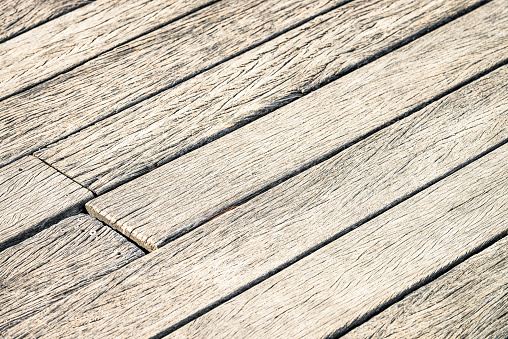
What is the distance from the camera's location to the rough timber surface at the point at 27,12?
1.69 metres

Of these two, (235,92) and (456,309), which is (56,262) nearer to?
(235,92)

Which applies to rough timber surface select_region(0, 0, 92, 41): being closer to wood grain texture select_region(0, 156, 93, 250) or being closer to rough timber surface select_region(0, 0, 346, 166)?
rough timber surface select_region(0, 0, 346, 166)

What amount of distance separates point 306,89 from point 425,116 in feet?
0.88

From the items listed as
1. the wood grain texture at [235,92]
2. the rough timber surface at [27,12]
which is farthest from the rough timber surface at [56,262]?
the rough timber surface at [27,12]

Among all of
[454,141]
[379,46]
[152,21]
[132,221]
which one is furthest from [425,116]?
[152,21]

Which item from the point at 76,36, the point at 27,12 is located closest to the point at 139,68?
the point at 76,36

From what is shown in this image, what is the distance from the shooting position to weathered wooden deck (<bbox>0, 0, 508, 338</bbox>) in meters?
1.04

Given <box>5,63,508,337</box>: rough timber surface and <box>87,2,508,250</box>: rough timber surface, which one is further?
<box>87,2,508,250</box>: rough timber surface

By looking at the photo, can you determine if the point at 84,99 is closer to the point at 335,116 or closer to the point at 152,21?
the point at 152,21

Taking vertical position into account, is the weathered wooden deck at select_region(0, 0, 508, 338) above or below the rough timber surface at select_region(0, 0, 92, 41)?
below

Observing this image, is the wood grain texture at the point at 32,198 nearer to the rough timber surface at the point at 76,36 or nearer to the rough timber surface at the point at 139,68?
the rough timber surface at the point at 139,68

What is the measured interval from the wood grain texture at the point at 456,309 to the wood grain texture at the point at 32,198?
599 millimetres

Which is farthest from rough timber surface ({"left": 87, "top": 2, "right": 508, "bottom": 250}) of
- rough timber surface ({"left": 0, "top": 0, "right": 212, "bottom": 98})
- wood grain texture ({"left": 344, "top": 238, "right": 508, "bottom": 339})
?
rough timber surface ({"left": 0, "top": 0, "right": 212, "bottom": 98})

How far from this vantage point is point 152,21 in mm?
1668
